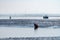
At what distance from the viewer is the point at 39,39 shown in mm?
10859

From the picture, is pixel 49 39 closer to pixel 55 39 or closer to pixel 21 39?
pixel 55 39

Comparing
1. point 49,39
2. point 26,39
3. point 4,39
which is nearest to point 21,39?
point 26,39

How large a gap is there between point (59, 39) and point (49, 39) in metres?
0.65

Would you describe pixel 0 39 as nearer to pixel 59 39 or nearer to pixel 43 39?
pixel 43 39

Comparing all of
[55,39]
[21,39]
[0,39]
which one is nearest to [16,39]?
[21,39]

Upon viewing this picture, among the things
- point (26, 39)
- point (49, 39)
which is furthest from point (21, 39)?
point (49, 39)

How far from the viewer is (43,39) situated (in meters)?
10.9

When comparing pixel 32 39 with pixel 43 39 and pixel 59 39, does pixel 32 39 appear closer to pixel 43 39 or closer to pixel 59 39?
pixel 43 39

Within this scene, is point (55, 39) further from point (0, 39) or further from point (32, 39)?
point (0, 39)

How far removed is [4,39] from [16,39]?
2.53 ft

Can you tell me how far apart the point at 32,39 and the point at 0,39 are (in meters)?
2.06

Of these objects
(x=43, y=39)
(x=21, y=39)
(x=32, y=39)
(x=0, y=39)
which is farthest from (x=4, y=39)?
(x=43, y=39)

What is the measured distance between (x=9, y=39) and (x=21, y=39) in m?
0.78

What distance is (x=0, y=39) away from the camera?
10633mm
